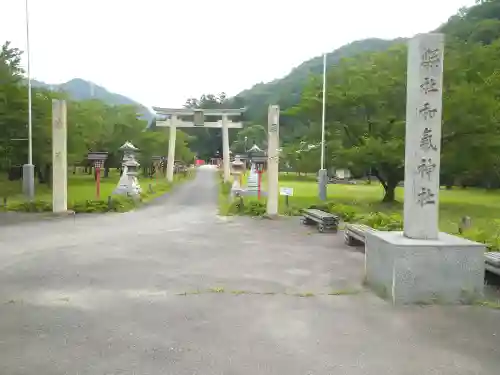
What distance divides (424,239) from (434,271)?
48 centimetres

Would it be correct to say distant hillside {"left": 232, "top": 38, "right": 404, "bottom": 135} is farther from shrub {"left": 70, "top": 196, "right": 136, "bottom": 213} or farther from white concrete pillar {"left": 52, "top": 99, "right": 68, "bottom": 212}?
white concrete pillar {"left": 52, "top": 99, "right": 68, "bottom": 212}

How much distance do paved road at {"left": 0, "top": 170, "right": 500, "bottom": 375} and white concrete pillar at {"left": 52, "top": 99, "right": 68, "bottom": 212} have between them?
696cm

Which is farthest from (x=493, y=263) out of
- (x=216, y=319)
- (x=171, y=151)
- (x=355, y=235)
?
(x=171, y=151)

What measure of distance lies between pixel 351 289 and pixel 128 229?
8056 mm

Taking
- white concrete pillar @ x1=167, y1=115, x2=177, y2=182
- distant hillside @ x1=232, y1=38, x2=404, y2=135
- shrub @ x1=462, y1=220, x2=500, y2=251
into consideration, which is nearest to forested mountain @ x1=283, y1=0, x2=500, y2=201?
shrub @ x1=462, y1=220, x2=500, y2=251

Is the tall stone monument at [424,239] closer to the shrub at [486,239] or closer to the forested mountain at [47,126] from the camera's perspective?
the shrub at [486,239]

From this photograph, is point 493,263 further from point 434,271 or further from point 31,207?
point 31,207

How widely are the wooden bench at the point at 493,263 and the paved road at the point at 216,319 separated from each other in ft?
3.90

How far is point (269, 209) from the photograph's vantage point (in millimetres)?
16516

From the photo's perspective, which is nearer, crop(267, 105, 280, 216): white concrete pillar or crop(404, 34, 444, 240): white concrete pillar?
crop(404, 34, 444, 240): white concrete pillar

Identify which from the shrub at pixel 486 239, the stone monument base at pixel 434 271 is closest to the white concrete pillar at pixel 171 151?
the shrub at pixel 486 239

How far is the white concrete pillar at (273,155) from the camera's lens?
16203 mm

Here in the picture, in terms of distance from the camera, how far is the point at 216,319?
5.34 meters

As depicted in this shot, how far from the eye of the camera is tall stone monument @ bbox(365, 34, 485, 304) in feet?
19.6
